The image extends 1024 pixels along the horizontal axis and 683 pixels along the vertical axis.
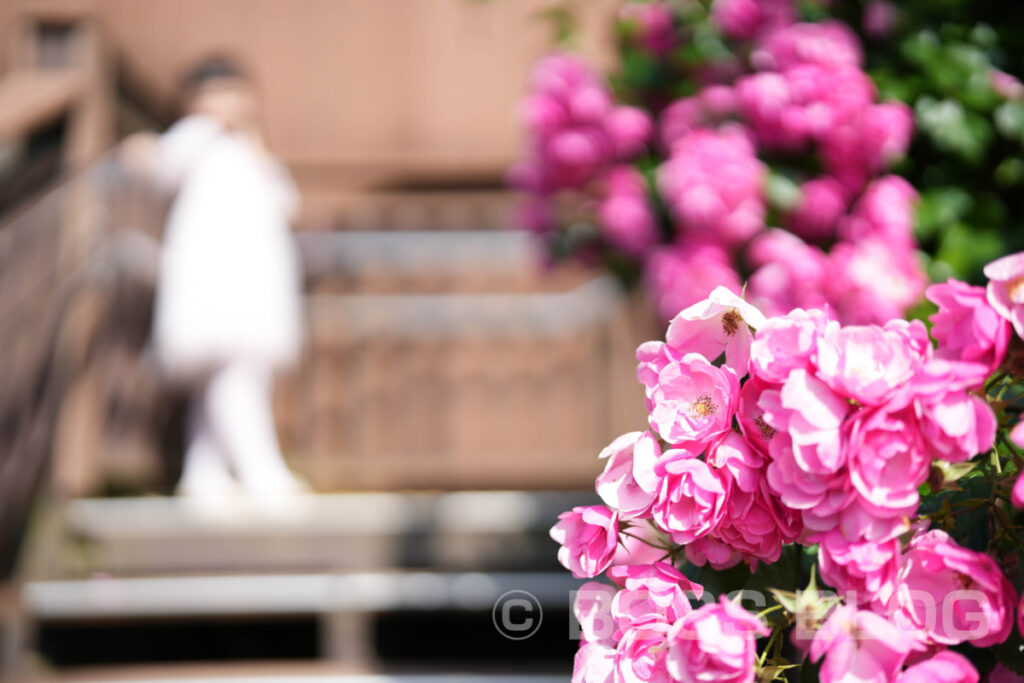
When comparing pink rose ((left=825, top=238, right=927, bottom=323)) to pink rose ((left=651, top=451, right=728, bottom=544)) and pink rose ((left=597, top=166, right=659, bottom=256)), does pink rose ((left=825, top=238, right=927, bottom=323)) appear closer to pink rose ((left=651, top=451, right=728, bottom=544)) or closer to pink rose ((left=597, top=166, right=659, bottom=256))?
pink rose ((left=597, top=166, right=659, bottom=256))

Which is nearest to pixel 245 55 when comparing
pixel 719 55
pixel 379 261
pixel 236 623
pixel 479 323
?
pixel 379 261

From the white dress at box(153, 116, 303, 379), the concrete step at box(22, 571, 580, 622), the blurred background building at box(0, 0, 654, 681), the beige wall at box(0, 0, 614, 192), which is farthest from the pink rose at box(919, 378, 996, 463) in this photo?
the beige wall at box(0, 0, 614, 192)

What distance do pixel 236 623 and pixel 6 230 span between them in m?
1.43

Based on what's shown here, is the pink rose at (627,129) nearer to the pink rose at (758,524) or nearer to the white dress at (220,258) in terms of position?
the pink rose at (758,524)

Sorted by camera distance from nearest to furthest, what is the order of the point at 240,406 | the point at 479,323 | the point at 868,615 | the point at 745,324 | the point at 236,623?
the point at 868,615 → the point at 745,324 → the point at 236,623 → the point at 240,406 → the point at 479,323

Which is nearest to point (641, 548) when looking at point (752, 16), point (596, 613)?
point (596, 613)

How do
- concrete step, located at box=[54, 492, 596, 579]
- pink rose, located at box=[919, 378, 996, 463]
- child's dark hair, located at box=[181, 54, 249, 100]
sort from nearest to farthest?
pink rose, located at box=[919, 378, 996, 463] → concrete step, located at box=[54, 492, 596, 579] → child's dark hair, located at box=[181, 54, 249, 100]

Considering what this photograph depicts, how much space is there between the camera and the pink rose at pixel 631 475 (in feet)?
1.90

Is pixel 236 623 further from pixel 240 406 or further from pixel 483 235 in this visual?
pixel 483 235

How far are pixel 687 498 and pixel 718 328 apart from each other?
4.9 inches

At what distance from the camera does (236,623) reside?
271cm

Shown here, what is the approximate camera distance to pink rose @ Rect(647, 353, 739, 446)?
57cm

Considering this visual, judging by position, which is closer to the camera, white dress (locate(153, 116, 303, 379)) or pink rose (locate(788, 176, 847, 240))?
pink rose (locate(788, 176, 847, 240))

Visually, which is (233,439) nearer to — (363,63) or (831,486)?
(363,63)
